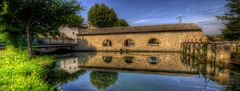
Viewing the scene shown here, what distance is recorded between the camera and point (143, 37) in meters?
33.2

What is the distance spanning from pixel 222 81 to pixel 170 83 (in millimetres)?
2700

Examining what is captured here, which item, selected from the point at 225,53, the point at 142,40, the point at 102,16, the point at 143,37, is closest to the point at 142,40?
the point at 142,40

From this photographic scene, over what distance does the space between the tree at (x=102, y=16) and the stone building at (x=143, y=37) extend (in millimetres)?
10237

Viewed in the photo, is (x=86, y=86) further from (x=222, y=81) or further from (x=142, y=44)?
(x=142, y=44)

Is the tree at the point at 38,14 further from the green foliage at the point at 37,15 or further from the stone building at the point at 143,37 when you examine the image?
the stone building at the point at 143,37

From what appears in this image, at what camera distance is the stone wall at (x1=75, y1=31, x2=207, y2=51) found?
30.7m

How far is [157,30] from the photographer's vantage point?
32.3 m

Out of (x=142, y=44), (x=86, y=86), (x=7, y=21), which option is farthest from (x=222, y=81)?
(x=142, y=44)

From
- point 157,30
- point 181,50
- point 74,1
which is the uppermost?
point 74,1

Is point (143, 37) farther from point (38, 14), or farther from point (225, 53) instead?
point (38, 14)

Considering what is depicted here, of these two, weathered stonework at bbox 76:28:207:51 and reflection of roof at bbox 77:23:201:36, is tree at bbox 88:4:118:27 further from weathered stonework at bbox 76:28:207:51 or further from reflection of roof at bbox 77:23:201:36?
weathered stonework at bbox 76:28:207:51

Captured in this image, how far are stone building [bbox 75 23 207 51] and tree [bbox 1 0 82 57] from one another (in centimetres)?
1709

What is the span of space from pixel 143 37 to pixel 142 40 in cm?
53

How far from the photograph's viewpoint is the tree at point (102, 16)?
47812mm
